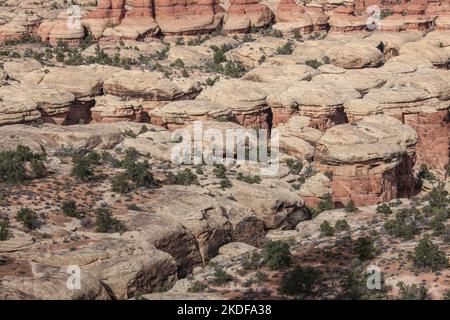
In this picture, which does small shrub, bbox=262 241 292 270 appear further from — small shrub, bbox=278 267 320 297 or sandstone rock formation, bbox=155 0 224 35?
sandstone rock formation, bbox=155 0 224 35

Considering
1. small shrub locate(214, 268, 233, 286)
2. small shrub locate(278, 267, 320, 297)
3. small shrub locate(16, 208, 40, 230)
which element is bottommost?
small shrub locate(214, 268, 233, 286)

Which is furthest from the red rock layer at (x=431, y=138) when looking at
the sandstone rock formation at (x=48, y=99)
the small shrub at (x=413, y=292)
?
the small shrub at (x=413, y=292)

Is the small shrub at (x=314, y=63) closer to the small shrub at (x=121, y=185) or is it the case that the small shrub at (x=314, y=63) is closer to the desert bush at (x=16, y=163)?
the desert bush at (x=16, y=163)

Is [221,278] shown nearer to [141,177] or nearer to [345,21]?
[141,177]

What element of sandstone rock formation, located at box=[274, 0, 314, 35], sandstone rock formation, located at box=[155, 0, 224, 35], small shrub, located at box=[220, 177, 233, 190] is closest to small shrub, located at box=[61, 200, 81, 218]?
small shrub, located at box=[220, 177, 233, 190]

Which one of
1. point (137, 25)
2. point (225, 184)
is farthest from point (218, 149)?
point (137, 25)

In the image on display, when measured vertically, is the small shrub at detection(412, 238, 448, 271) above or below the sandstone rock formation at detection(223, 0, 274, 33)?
below

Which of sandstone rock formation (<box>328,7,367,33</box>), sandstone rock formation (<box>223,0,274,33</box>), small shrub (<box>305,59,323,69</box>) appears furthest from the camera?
sandstone rock formation (<box>328,7,367,33</box>)
